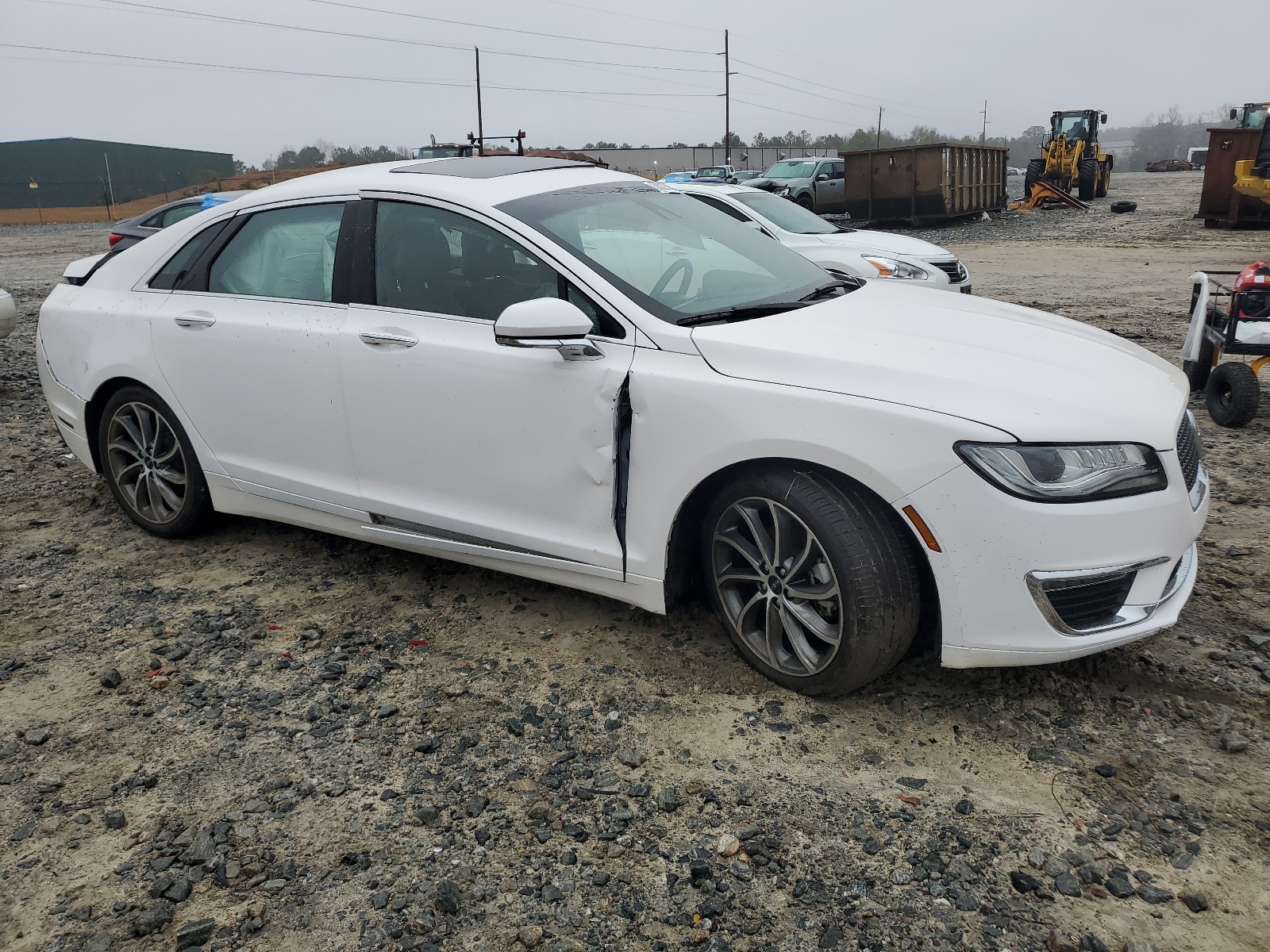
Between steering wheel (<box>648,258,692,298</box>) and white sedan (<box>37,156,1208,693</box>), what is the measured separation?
2 cm

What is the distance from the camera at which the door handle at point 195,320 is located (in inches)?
160

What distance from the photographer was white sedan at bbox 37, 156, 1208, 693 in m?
2.72

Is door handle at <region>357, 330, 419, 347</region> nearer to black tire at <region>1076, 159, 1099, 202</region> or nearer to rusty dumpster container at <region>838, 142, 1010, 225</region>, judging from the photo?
rusty dumpster container at <region>838, 142, 1010, 225</region>

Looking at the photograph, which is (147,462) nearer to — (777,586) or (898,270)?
(777,586)

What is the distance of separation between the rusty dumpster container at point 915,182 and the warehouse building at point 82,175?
33685 millimetres

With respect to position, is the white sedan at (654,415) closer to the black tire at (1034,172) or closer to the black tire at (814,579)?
the black tire at (814,579)

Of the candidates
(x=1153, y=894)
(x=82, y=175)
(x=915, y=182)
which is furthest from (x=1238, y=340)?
(x=82, y=175)

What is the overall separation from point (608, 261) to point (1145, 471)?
181cm

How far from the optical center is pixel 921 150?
2297 centimetres

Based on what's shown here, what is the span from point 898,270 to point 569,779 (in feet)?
25.5

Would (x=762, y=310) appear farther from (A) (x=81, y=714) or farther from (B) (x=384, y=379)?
(A) (x=81, y=714)

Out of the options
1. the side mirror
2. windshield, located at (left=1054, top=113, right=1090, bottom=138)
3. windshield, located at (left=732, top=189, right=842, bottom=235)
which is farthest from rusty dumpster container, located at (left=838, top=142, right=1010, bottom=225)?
the side mirror

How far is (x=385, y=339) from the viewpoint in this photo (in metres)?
3.56

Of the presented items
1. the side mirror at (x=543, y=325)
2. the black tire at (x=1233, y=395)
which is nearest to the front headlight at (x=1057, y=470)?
the side mirror at (x=543, y=325)
